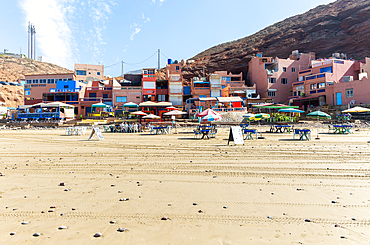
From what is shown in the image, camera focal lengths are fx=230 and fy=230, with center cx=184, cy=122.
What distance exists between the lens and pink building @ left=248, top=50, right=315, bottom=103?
46031mm

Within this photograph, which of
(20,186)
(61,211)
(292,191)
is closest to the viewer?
(61,211)

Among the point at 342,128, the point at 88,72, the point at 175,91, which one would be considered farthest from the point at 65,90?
the point at 342,128

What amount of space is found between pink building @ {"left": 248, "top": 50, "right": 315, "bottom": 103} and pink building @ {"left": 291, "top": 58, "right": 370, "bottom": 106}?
2.90 meters

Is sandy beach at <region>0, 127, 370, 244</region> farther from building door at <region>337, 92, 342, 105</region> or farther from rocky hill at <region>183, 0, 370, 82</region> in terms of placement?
rocky hill at <region>183, 0, 370, 82</region>

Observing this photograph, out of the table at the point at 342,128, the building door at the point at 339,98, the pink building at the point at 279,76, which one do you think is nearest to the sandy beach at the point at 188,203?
the table at the point at 342,128

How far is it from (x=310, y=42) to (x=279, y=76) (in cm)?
2542

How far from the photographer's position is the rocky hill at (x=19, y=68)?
211 ft

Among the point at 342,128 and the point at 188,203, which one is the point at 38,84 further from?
the point at 188,203

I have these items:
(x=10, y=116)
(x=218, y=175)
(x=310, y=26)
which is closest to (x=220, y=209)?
(x=218, y=175)

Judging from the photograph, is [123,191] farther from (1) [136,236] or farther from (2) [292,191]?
(2) [292,191]

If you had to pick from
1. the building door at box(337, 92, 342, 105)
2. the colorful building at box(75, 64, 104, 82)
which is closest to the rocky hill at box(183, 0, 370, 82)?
the colorful building at box(75, 64, 104, 82)

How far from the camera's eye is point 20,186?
4.96 metres

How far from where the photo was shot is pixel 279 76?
153 feet

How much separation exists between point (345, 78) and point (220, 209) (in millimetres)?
44030
